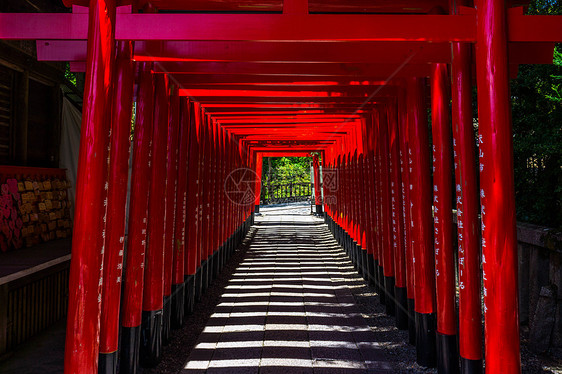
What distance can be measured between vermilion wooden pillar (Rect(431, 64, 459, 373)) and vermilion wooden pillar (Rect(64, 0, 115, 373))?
3.12 metres

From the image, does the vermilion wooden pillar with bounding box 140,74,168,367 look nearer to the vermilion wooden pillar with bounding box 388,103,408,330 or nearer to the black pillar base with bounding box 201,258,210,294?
the black pillar base with bounding box 201,258,210,294

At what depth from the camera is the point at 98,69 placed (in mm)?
2807

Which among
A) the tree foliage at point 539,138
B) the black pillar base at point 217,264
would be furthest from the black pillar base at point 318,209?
the tree foliage at point 539,138

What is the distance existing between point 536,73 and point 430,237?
14.9 ft

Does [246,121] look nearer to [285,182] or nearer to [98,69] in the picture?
[98,69]

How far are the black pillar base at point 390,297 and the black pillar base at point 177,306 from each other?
129 inches

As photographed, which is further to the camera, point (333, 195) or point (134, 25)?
point (333, 195)

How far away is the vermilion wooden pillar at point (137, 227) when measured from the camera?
12.4 ft

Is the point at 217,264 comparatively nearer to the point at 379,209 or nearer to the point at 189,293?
the point at 189,293

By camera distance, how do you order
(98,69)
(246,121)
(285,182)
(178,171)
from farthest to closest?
1. (285,182)
2. (246,121)
3. (178,171)
4. (98,69)

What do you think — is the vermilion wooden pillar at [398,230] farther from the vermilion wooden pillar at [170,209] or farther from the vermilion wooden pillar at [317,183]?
the vermilion wooden pillar at [317,183]

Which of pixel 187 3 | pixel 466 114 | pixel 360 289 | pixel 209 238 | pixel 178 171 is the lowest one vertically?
pixel 360 289

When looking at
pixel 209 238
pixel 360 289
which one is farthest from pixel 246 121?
pixel 360 289

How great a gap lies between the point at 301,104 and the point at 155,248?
11.8ft
